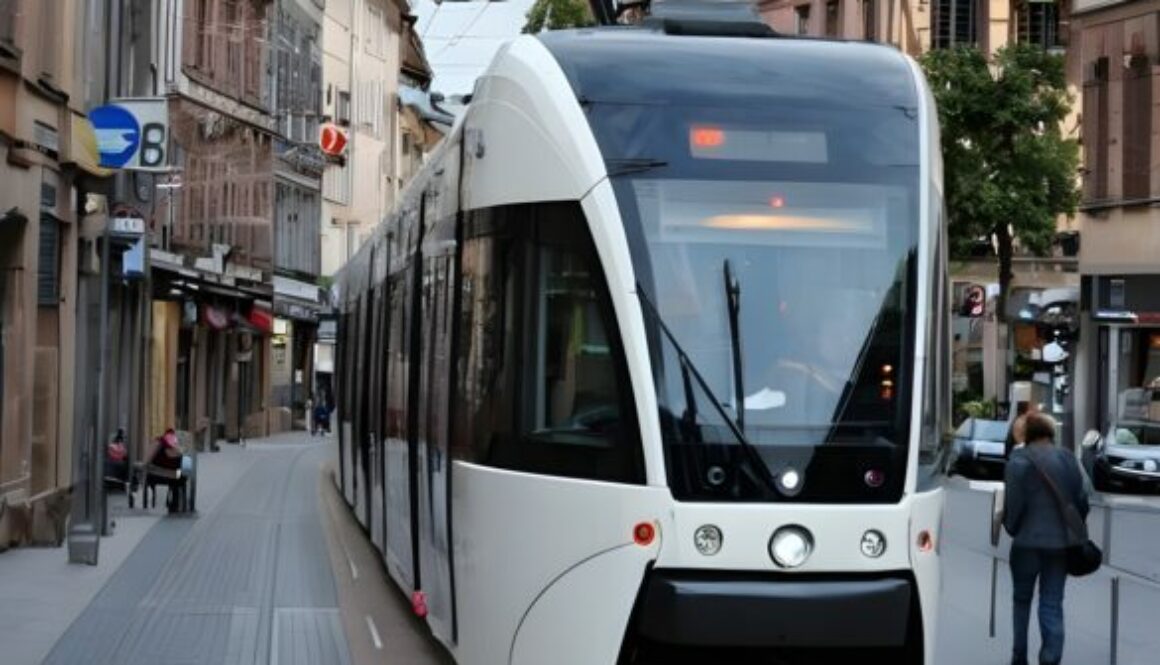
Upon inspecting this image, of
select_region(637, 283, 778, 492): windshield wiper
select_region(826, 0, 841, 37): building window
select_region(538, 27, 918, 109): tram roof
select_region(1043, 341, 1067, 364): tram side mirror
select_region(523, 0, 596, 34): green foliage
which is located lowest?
select_region(637, 283, 778, 492): windshield wiper

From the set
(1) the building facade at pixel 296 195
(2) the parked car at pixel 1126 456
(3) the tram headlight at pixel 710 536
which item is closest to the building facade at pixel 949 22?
(1) the building facade at pixel 296 195

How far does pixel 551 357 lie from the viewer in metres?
8.63

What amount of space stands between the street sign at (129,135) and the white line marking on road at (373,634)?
22.7ft

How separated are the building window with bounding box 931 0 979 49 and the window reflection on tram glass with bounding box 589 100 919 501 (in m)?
53.5

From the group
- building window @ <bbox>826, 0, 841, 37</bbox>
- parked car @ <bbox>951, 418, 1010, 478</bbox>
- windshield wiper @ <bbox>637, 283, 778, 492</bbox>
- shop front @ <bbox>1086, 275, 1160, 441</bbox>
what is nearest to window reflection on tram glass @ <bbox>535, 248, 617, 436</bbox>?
windshield wiper @ <bbox>637, 283, 778, 492</bbox>

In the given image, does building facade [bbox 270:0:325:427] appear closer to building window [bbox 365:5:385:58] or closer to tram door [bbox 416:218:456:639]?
building window [bbox 365:5:385:58]

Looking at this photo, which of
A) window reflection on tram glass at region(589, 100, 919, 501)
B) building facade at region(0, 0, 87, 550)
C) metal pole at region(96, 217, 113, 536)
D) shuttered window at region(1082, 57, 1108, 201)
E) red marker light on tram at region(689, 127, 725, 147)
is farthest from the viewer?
shuttered window at region(1082, 57, 1108, 201)

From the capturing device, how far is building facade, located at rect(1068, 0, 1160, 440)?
43.4 metres

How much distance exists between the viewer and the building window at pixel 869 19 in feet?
203

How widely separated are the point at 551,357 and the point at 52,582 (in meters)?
9.98

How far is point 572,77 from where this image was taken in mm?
8891

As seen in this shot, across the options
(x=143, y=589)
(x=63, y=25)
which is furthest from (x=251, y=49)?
(x=143, y=589)

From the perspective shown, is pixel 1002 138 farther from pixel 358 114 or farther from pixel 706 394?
pixel 358 114

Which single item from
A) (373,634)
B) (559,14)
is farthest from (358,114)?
(373,634)
